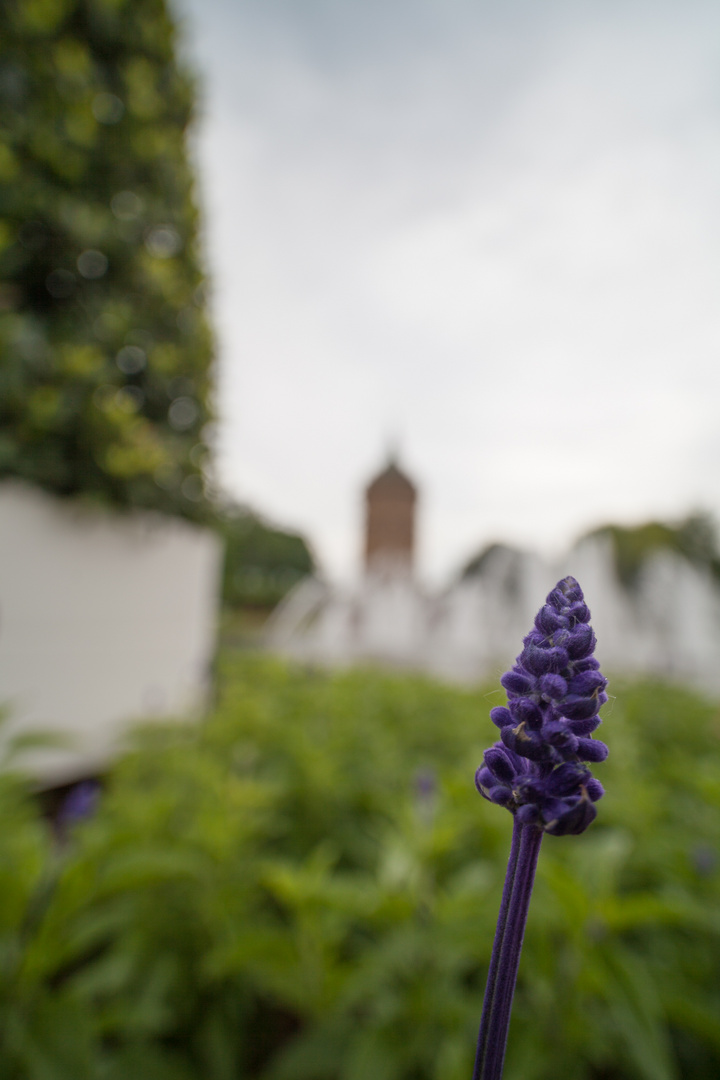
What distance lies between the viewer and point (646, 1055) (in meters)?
1.11

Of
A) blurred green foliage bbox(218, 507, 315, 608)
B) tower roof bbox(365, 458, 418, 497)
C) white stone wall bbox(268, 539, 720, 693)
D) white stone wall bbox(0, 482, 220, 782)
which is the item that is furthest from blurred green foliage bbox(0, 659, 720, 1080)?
tower roof bbox(365, 458, 418, 497)

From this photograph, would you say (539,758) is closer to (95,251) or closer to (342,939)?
(342,939)

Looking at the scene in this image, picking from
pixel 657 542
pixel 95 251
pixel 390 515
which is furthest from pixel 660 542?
pixel 390 515

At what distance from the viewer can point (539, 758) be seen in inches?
11.9

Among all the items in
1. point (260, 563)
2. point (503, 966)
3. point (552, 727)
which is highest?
point (260, 563)

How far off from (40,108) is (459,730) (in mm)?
5561

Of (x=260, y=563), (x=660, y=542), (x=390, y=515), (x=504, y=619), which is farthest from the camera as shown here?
(x=390, y=515)

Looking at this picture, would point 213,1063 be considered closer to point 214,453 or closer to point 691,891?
point 691,891

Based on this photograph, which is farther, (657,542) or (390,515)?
(390,515)

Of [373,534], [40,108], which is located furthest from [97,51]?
[373,534]

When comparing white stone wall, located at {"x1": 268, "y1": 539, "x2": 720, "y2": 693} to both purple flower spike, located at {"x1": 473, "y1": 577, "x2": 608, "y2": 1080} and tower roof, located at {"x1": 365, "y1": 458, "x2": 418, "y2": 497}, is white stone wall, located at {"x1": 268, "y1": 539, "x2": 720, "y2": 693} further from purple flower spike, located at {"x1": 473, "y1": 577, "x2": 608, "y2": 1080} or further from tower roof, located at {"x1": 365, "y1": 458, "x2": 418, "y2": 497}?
tower roof, located at {"x1": 365, "y1": 458, "x2": 418, "y2": 497}

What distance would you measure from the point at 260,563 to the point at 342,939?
3558 cm

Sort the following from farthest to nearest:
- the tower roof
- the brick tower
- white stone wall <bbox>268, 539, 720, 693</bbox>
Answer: the tower roof, the brick tower, white stone wall <bbox>268, 539, 720, 693</bbox>

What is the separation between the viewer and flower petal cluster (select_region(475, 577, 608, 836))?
0.30 meters
